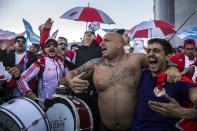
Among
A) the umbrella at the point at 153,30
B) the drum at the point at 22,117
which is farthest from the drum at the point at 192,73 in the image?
the umbrella at the point at 153,30

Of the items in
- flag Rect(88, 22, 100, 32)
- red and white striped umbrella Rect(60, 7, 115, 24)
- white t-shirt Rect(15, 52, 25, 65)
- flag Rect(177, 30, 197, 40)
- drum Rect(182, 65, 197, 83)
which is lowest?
drum Rect(182, 65, 197, 83)

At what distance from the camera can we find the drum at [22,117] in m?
3.18

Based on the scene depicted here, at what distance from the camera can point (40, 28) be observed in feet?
19.0

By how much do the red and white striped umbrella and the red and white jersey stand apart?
6.96ft

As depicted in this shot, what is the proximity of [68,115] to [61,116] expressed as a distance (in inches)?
5.9

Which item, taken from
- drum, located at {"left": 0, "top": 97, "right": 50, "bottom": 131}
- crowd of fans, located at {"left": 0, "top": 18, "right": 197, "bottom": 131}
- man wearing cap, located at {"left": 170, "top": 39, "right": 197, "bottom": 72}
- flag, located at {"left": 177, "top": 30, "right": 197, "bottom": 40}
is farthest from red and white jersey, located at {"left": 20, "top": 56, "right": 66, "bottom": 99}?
flag, located at {"left": 177, "top": 30, "right": 197, "bottom": 40}

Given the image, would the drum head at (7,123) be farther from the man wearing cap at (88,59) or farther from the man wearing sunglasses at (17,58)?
the man wearing sunglasses at (17,58)

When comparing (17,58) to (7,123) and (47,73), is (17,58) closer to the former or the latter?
(47,73)

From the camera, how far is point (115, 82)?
3.19 m

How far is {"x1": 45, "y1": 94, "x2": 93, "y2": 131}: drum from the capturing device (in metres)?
3.55

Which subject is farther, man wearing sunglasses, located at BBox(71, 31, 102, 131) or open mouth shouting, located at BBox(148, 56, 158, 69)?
man wearing sunglasses, located at BBox(71, 31, 102, 131)

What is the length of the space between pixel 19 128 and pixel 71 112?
2.68ft

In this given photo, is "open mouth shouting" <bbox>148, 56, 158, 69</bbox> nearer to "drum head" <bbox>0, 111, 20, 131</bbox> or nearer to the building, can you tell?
"drum head" <bbox>0, 111, 20, 131</bbox>

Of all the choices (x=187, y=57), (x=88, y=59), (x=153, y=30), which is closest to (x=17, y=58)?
(x=88, y=59)
